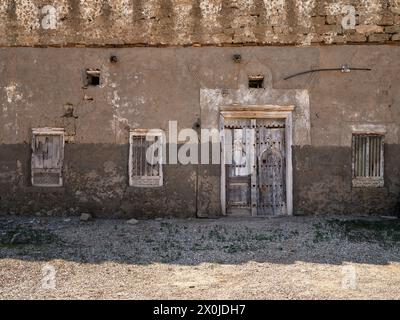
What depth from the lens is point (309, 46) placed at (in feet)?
36.9

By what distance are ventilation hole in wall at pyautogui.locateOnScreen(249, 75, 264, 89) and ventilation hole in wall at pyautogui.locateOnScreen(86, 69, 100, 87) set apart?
365 cm

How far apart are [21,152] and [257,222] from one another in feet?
18.8

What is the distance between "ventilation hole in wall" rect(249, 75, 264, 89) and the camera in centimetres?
1127

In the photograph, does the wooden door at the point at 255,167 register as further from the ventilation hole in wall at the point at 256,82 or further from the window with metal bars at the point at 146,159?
the window with metal bars at the point at 146,159

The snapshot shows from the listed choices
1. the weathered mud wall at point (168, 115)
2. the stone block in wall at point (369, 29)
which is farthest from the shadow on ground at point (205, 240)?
the stone block in wall at point (369, 29)

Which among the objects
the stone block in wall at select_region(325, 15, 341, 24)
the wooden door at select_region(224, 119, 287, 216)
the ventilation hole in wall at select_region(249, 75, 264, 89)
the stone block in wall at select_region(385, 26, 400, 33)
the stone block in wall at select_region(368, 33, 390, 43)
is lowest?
the wooden door at select_region(224, 119, 287, 216)

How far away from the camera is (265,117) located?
11.4 meters

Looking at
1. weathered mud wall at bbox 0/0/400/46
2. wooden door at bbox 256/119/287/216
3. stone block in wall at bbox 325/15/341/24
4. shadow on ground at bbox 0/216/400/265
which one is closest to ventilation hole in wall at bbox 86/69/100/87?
weathered mud wall at bbox 0/0/400/46

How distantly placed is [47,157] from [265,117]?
5.26 metres

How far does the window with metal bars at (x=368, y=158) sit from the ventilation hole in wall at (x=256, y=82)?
2.53m

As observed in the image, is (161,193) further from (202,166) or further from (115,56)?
(115,56)

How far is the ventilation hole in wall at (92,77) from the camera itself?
37.4 ft

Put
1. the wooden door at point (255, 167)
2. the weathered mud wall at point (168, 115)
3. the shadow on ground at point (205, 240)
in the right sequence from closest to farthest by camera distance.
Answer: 1. the shadow on ground at point (205, 240)
2. the weathered mud wall at point (168, 115)
3. the wooden door at point (255, 167)

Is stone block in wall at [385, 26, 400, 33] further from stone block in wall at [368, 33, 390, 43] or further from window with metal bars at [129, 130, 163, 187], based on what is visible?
window with metal bars at [129, 130, 163, 187]
